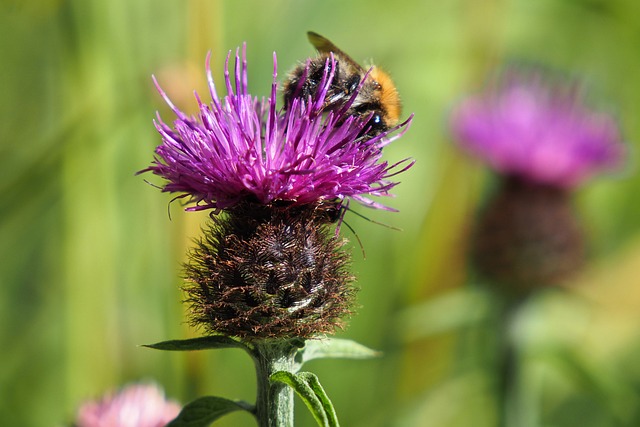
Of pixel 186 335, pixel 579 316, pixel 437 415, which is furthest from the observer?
pixel 579 316

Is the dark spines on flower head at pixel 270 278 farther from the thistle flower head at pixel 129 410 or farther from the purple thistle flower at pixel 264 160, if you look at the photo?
the thistle flower head at pixel 129 410

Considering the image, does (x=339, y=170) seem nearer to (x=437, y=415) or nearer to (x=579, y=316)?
(x=437, y=415)

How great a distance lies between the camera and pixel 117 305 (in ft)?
11.8

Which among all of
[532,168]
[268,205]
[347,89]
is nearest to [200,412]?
[268,205]

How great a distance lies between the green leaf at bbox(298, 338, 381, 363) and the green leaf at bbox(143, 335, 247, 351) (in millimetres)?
174

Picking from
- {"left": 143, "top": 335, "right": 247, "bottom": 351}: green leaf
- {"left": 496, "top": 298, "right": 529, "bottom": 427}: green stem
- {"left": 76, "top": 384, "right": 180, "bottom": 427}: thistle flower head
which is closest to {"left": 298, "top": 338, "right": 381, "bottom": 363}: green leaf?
{"left": 143, "top": 335, "right": 247, "bottom": 351}: green leaf

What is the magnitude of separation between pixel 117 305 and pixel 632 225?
3.26 m

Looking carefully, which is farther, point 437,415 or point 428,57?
point 428,57

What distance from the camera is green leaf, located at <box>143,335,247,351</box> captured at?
1699 millimetres

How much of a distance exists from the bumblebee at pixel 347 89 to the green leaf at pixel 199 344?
631 mm

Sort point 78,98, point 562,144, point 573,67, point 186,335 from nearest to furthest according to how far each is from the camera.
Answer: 1. point 186,335
2. point 78,98
3. point 562,144
4. point 573,67

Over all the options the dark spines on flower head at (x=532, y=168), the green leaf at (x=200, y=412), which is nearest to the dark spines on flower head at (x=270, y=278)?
the green leaf at (x=200, y=412)

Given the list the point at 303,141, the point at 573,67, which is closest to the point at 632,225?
the point at 573,67

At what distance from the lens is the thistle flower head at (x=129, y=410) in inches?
82.4
